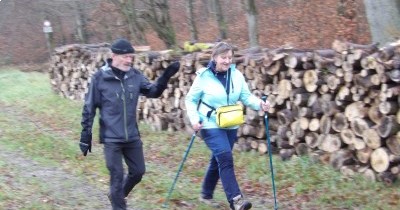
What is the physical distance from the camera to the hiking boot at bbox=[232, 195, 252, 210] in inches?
272

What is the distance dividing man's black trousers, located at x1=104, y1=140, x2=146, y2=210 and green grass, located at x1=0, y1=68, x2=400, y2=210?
96cm

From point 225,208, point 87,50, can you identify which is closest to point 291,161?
point 225,208

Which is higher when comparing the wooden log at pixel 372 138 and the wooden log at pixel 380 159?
the wooden log at pixel 372 138

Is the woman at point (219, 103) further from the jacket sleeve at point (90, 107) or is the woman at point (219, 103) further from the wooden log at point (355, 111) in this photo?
the wooden log at point (355, 111)

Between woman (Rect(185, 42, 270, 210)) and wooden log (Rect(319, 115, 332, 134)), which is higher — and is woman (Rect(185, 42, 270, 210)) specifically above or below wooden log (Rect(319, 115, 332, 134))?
above

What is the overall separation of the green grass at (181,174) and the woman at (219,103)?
870 mm

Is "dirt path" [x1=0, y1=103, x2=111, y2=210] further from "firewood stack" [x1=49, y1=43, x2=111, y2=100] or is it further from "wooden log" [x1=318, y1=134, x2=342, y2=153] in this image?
"firewood stack" [x1=49, y1=43, x2=111, y2=100]

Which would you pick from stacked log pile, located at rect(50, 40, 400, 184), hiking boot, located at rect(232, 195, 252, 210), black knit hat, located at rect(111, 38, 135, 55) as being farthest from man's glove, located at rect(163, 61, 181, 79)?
stacked log pile, located at rect(50, 40, 400, 184)

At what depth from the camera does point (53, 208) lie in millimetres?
7898

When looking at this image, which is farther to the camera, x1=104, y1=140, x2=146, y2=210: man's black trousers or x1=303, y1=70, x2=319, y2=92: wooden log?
x1=303, y1=70, x2=319, y2=92: wooden log

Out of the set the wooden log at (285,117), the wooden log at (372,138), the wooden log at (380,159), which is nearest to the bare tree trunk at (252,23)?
the wooden log at (285,117)

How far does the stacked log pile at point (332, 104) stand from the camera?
26.0 feet

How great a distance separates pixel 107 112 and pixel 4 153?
5616mm

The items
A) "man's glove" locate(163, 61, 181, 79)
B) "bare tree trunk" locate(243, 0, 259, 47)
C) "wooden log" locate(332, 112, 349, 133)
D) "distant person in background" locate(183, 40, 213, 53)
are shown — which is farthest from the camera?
"bare tree trunk" locate(243, 0, 259, 47)
